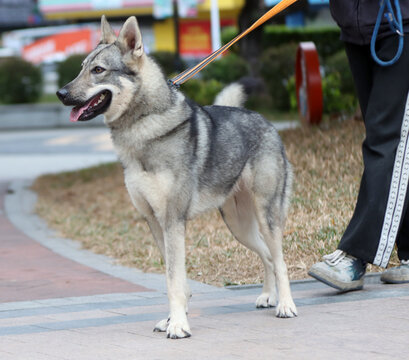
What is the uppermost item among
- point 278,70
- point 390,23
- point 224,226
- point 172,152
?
point 390,23

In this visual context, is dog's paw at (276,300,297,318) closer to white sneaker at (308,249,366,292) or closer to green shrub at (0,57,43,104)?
white sneaker at (308,249,366,292)

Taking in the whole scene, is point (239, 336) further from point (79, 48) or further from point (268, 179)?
point (79, 48)

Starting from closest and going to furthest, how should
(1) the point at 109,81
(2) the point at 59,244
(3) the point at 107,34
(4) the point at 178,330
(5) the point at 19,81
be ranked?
(4) the point at 178,330 → (1) the point at 109,81 → (3) the point at 107,34 → (2) the point at 59,244 → (5) the point at 19,81

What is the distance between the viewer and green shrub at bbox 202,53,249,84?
21.5 meters

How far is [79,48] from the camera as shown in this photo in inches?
1533

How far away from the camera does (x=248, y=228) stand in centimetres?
542

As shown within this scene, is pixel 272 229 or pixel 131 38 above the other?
pixel 131 38

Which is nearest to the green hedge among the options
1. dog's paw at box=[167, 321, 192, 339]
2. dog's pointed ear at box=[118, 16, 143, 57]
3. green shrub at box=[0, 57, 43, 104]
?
green shrub at box=[0, 57, 43, 104]

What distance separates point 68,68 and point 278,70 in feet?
19.2

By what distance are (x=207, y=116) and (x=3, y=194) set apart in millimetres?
6952

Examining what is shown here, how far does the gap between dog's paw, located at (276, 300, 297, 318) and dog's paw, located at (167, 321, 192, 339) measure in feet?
2.12

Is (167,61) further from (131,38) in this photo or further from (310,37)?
(131,38)

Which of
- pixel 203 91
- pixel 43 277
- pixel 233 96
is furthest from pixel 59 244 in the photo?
pixel 203 91

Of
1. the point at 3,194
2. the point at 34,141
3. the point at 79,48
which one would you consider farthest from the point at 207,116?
the point at 79,48
